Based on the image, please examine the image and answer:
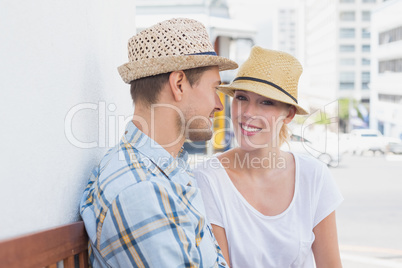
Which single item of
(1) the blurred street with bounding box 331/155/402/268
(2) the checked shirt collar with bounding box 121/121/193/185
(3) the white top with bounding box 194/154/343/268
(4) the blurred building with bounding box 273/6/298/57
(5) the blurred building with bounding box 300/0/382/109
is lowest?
(1) the blurred street with bounding box 331/155/402/268

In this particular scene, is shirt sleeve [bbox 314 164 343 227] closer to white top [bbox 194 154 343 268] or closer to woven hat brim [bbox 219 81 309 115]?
white top [bbox 194 154 343 268]

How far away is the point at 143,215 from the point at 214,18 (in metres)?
9.11

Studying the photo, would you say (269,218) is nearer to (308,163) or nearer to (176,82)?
(308,163)

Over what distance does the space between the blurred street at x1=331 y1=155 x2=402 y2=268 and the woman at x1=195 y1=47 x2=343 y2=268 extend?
3074 millimetres

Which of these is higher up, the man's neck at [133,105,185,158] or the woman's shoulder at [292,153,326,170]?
the man's neck at [133,105,185,158]

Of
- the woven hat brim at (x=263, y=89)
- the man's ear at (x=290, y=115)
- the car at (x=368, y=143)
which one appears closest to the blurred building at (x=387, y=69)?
the car at (x=368, y=143)

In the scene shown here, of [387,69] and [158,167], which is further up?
[387,69]

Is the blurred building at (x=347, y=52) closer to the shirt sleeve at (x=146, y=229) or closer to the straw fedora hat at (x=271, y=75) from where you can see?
the straw fedora hat at (x=271, y=75)

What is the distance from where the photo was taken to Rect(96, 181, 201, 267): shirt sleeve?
1.19 metres

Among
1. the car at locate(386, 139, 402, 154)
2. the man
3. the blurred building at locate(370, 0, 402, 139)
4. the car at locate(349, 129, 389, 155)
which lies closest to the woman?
the man

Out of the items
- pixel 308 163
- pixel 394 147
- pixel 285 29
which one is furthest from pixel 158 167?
pixel 285 29

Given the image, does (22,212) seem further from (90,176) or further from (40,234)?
(90,176)

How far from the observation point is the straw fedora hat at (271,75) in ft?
6.38

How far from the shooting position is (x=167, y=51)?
1.47m
